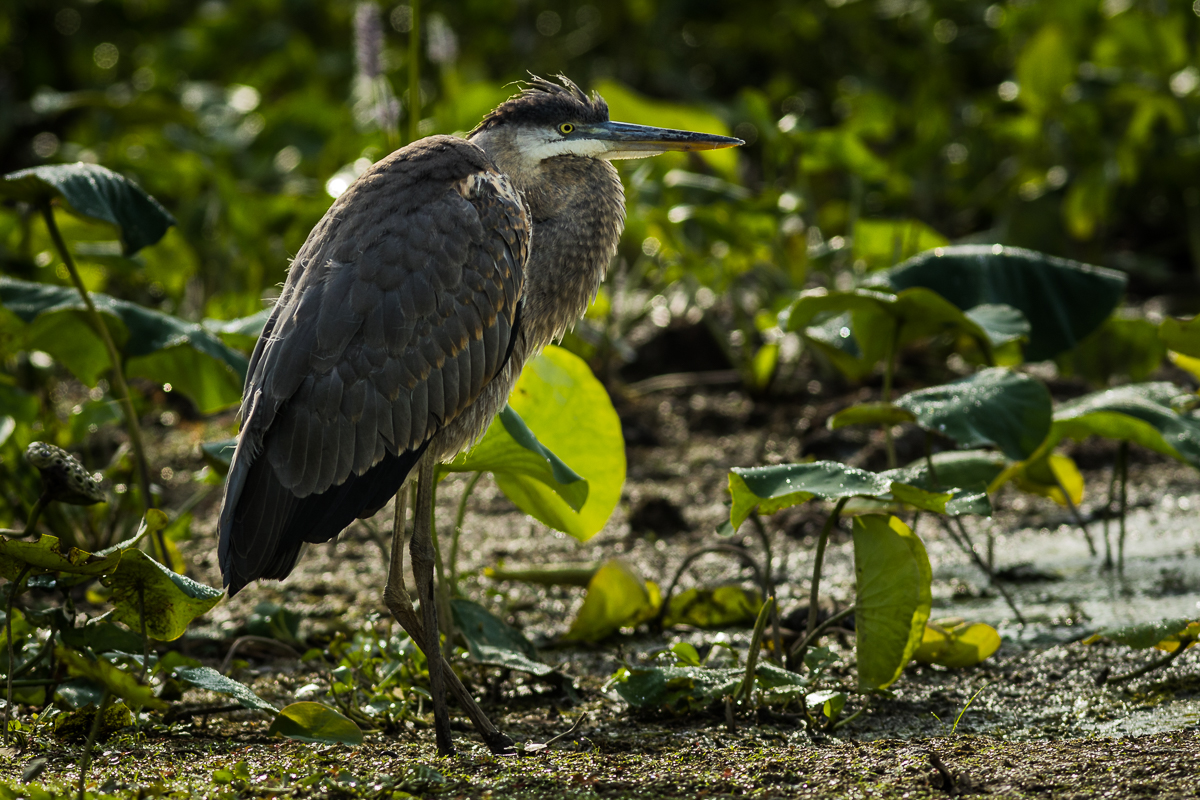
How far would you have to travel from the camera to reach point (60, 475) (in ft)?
8.80

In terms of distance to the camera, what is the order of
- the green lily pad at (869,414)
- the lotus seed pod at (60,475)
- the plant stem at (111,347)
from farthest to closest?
the plant stem at (111,347)
the green lily pad at (869,414)
the lotus seed pod at (60,475)

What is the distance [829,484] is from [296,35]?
890 centimetres

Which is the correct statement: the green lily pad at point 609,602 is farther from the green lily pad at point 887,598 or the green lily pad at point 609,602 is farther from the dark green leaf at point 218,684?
the dark green leaf at point 218,684

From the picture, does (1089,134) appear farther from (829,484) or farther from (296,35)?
(296,35)

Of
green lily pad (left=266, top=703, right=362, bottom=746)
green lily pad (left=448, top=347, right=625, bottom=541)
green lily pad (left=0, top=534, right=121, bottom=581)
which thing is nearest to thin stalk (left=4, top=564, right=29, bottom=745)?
green lily pad (left=0, top=534, right=121, bottom=581)

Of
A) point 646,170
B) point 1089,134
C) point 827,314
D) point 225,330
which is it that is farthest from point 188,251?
point 1089,134

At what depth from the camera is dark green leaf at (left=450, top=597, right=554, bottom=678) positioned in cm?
305

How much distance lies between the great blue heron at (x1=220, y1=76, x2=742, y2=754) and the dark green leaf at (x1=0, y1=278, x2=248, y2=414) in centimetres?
56

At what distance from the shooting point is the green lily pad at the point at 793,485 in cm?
266

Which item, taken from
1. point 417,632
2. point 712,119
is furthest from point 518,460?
point 712,119

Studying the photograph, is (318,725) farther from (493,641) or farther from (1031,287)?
(1031,287)

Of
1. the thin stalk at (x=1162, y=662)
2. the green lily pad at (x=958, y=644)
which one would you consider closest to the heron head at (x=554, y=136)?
the green lily pad at (x=958, y=644)

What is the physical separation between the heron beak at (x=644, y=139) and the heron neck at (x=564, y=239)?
85mm

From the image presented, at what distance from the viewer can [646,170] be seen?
17.9 ft
